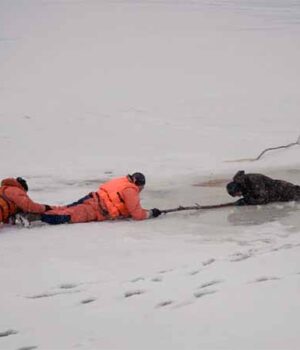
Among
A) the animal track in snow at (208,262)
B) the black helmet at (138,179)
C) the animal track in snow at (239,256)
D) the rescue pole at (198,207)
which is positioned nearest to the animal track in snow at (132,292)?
the animal track in snow at (208,262)

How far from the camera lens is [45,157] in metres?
12.2

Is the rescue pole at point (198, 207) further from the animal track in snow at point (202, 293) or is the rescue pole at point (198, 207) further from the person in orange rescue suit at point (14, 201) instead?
the animal track in snow at point (202, 293)

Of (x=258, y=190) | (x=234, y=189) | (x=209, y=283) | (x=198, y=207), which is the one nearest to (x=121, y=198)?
(x=198, y=207)

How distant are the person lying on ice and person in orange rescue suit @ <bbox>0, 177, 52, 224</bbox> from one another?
7.46 feet

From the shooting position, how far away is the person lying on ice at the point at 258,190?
8352 mm

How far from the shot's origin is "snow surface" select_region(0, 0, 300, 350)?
498 centimetres

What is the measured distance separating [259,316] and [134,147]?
8.13m

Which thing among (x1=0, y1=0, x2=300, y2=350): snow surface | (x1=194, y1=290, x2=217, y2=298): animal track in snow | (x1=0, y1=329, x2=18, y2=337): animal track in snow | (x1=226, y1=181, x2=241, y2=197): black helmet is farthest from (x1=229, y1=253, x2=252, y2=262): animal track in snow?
(x1=0, y1=329, x2=18, y2=337): animal track in snow

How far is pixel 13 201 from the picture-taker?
24.1ft

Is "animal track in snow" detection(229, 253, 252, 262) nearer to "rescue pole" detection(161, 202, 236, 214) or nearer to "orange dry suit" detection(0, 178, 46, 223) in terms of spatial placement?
"rescue pole" detection(161, 202, 236, 214)

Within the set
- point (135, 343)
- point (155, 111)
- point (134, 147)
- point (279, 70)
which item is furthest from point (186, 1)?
point (135, 343)

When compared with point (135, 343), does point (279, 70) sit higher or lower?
higher

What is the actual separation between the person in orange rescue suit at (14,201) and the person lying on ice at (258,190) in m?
2.27

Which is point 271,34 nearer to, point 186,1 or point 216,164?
point 186,1
